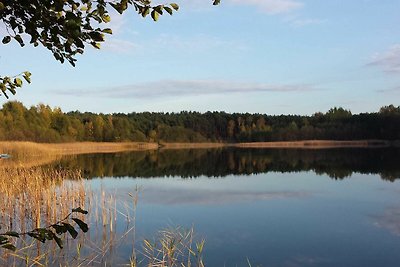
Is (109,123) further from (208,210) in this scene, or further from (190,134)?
(208,210)

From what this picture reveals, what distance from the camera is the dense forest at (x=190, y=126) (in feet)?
168

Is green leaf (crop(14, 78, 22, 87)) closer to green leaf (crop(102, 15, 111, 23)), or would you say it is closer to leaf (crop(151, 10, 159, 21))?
green leaf (crop(102, 15, 111, 23))

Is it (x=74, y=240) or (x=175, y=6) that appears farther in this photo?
(x=74, y=240)

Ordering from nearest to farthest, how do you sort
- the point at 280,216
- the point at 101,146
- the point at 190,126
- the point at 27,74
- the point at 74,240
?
the point at 27,74 → the point at 74,240 → the point at 280,216 → the point at 101,146 → the point at 190,126

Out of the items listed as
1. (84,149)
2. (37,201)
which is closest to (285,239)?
(37,201)

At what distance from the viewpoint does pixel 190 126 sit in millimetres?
94500

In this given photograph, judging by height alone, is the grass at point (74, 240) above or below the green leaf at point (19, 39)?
below

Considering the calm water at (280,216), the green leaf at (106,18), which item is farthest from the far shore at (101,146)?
the green leaf at (106,18)

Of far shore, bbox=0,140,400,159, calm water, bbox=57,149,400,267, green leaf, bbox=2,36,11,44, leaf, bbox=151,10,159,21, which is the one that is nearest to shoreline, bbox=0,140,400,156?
far shore, bbox=0,140,400,159

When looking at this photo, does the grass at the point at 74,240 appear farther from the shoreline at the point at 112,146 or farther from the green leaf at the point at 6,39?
the shoreline at the point at 112,146

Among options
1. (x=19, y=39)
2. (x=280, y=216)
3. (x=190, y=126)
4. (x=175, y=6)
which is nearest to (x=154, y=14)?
(x=175, y=6)

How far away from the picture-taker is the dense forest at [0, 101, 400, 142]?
168 feet

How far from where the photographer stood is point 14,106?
2056 inches

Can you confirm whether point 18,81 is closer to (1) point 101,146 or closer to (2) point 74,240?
(2) point 74,240
